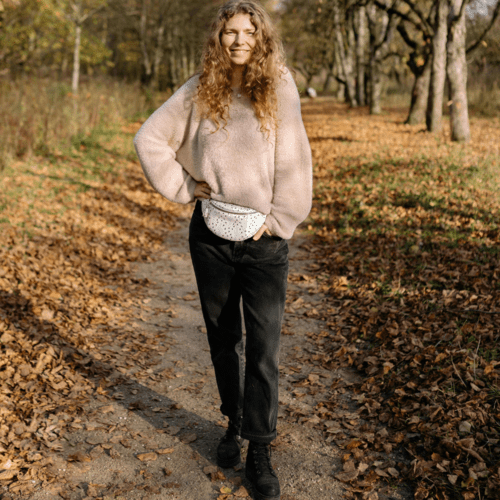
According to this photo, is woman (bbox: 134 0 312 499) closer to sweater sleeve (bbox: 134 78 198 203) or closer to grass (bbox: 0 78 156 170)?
sweater sleeve (bbox: 134 78 198 203)

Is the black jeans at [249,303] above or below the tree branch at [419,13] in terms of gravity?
below

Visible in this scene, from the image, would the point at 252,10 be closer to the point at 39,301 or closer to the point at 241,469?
the point at 241,469

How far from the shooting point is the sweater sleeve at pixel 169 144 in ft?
8.78

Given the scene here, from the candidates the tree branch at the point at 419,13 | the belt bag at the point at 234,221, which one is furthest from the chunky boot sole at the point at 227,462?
the tree branch at the point at 419,13

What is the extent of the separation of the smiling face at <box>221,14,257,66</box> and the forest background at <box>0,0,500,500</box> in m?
0.28

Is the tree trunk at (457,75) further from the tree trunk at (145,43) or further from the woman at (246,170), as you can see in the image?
the tree trunk at (145,43)

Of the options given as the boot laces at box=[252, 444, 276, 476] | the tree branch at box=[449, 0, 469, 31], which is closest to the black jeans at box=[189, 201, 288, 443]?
the boot laces at box=[252, 444, 276, 476]

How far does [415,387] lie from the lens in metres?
3.84

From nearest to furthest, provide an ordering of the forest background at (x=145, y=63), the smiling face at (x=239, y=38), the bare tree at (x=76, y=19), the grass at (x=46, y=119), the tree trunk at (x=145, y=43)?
the smiling face at (x=239, y=38)
the grass at (x=46, y=119)
the forest background at (x=145, y=63)
the bare tree at (x=76, y=19)
the tree trunk at (x=145, y=43)

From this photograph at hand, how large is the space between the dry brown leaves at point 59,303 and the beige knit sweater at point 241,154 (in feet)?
6.62

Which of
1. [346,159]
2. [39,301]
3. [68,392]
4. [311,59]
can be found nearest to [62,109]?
[346,159]

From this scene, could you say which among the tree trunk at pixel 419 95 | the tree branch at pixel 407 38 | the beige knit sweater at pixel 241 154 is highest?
the tree branch at pixel 407 38

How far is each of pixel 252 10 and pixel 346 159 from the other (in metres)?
9.99

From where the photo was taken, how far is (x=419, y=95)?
16.6 m
